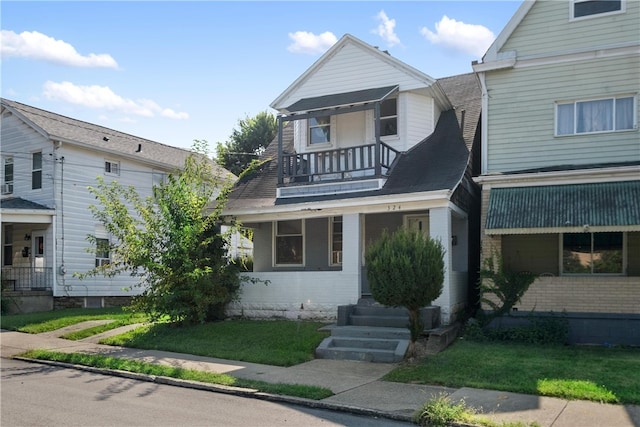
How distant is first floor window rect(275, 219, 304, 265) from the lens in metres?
17.8

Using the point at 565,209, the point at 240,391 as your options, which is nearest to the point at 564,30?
the point at 565,209

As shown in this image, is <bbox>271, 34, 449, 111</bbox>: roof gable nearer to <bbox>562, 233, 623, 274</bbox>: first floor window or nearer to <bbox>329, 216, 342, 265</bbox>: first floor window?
<bbox>329, 216, 342, 265</bbox>: first floor window

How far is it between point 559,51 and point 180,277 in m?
10.4

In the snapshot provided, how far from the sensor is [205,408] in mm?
8336

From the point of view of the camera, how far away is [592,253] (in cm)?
1398

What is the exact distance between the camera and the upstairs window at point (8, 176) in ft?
76.2

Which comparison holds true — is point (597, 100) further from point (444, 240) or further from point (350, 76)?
point (350, 76)

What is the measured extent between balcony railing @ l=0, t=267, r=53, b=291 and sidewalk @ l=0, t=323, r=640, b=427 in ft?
29.0

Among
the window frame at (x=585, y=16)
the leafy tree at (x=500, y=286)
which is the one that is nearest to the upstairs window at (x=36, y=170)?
the leafy tree at (x=500, y=286)

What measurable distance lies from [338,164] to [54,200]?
37.6ft

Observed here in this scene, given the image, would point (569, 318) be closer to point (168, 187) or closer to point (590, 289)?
point (590, 289)

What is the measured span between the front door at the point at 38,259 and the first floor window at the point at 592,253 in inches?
681

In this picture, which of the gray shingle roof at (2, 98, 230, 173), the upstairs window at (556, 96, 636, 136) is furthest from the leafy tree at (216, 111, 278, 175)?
the upstairs window at (556, 96, 636, 136)

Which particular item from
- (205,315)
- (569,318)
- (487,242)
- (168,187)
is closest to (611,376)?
(569,318)
